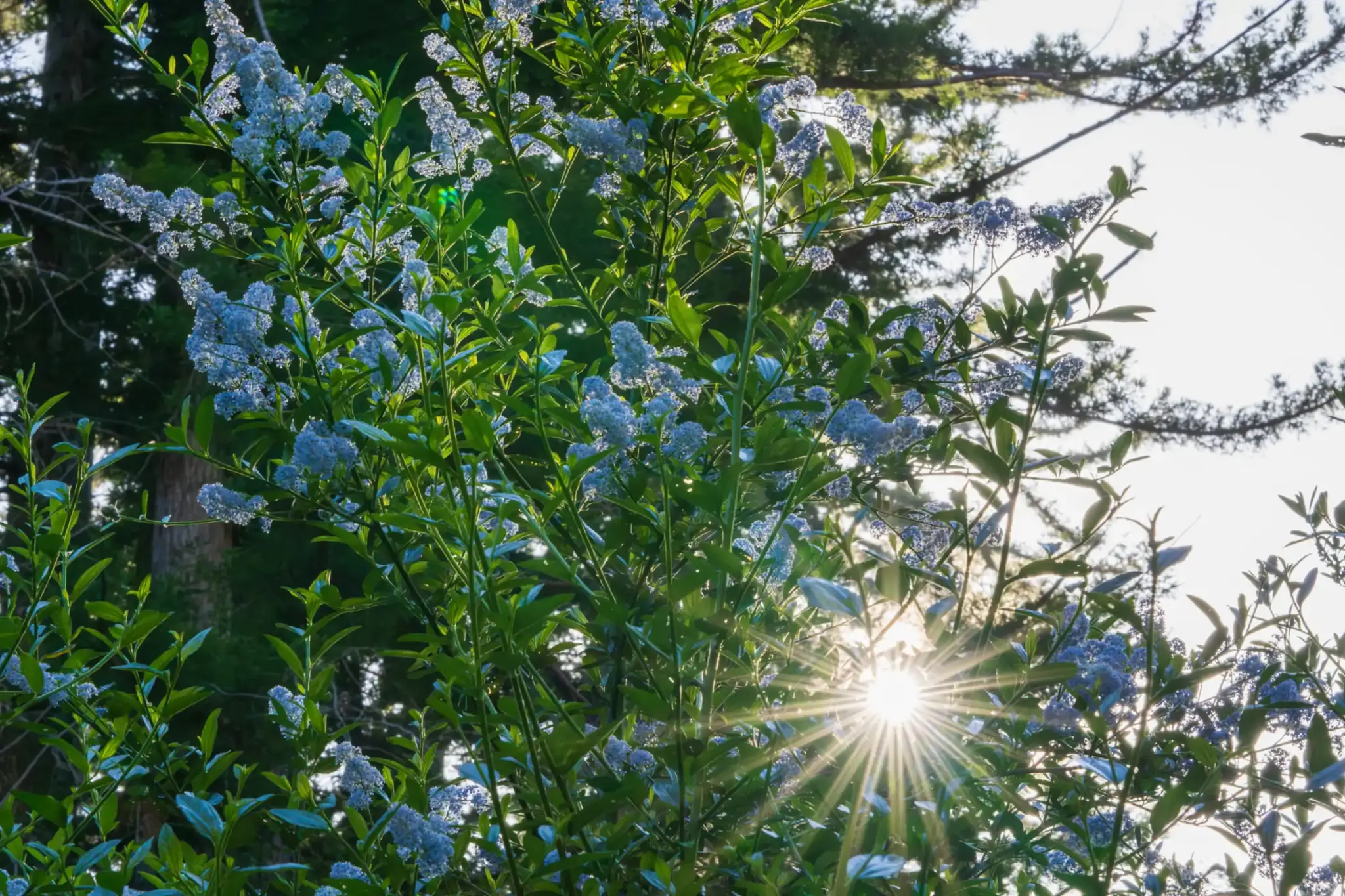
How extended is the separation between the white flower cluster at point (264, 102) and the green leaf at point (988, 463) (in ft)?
2.95

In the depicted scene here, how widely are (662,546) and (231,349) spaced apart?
627 millimetres

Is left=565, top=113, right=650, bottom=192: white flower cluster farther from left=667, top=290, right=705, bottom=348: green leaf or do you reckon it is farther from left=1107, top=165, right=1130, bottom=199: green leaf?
left=1107, top=165, right=1130, bottom=199: green leaf

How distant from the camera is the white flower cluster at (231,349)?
1.50m

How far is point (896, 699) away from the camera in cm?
123

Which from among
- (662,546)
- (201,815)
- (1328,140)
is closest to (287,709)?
(201,815)

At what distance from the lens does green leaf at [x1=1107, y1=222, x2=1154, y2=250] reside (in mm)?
1289

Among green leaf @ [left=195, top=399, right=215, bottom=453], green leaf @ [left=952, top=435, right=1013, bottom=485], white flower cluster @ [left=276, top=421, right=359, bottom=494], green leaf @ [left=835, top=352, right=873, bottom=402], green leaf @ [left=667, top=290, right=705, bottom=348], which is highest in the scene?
green leaf @ [left=667, top=290, right=705, bottom=348]

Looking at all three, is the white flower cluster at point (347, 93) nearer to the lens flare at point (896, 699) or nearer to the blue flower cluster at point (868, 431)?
the blue flower cluster at point (868, 431)

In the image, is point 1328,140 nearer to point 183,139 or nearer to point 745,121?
point 745,121

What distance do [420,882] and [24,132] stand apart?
8041 mm

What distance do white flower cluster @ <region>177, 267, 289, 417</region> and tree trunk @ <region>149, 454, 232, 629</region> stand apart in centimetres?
Answer: 549

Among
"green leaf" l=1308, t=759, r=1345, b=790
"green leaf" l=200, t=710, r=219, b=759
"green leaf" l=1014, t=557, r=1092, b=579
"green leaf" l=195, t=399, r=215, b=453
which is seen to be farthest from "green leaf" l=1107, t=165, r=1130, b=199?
"green leaf" l=200, t=710, r=219, b=759

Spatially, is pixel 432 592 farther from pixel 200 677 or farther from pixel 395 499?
pixel 200 677

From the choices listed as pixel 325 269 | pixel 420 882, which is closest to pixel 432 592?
Answer: pixel 420 882
